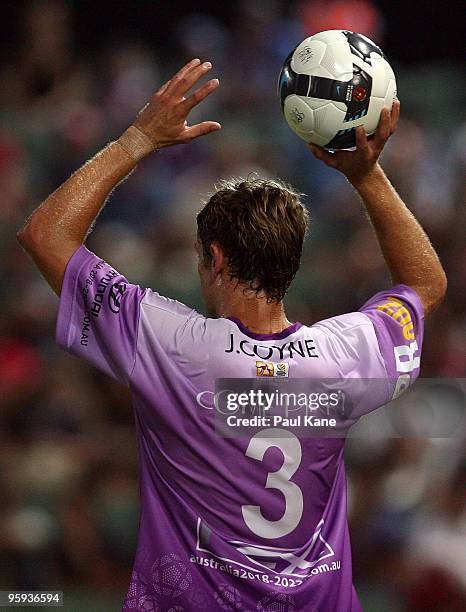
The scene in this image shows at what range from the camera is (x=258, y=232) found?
1.93m

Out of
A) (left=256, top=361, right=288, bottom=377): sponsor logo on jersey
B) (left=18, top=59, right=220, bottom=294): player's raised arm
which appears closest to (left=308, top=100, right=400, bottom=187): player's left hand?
(left=18, top=59, right=220, bottom=294): player's raised arm

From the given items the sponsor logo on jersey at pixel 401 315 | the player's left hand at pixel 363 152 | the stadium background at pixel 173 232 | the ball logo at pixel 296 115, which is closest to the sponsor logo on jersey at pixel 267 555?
the sponsor logo on jersey at pixel 401 315

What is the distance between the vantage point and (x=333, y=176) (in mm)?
5941

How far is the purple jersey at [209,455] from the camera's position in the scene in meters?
1.91

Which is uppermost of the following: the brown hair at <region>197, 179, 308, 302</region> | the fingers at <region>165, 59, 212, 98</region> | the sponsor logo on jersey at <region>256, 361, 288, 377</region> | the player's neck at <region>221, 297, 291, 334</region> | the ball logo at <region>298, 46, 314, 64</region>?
the ball logo at <region>298, 46, 314, 64</region>

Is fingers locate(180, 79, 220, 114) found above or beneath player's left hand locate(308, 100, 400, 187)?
above

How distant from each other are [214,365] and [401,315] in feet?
1.59

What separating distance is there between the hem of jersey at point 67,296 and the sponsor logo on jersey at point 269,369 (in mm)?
433

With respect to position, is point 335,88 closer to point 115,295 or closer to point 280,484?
point 115,295

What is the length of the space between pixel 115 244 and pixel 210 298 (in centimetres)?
382

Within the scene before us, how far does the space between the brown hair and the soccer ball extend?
373mm

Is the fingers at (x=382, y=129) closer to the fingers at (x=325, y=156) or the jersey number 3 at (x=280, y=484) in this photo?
the fingers at (x=325, y=156)

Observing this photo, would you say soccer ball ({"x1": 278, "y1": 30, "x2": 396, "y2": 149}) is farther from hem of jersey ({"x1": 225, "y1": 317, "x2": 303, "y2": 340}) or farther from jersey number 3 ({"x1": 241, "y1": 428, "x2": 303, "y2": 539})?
jersey number 3 ({"x1": 241, "y1": 428, "x2": 303, "y2": 539})

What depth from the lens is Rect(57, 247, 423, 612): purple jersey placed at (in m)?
1.91
